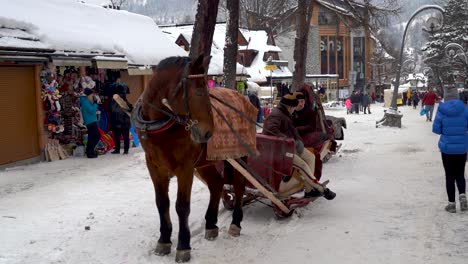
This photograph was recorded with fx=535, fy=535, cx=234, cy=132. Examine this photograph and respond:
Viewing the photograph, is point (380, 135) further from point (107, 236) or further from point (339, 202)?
point (107, 236)

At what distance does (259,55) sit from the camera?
50.0 meters

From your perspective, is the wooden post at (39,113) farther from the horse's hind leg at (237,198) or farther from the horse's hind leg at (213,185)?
the horse's hind leg at (213,185)

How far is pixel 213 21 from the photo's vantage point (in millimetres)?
12148

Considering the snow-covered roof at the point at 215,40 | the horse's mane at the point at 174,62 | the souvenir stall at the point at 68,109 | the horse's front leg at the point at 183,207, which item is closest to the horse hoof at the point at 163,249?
the horse's front leg at the point at 183,207

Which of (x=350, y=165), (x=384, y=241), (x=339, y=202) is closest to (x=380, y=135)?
(x=350, y=165)

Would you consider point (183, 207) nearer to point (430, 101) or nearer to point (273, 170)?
point (273, 170)

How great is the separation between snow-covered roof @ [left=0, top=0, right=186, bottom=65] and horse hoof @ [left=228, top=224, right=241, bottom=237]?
7.05 meters

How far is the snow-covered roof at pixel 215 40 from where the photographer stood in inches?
912

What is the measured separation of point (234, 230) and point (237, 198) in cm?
49

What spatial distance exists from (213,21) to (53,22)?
5145mm

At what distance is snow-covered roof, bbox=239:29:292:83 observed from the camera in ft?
157

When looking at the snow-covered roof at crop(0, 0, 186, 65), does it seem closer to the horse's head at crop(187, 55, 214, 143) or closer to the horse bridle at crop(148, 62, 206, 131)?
the horse bridle at crop(148, 62, 206, 131)

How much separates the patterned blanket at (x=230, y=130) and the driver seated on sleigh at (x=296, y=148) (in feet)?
1.71

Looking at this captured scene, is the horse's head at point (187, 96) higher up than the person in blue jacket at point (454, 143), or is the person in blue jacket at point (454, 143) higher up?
the horse's head at point (187, 96)
